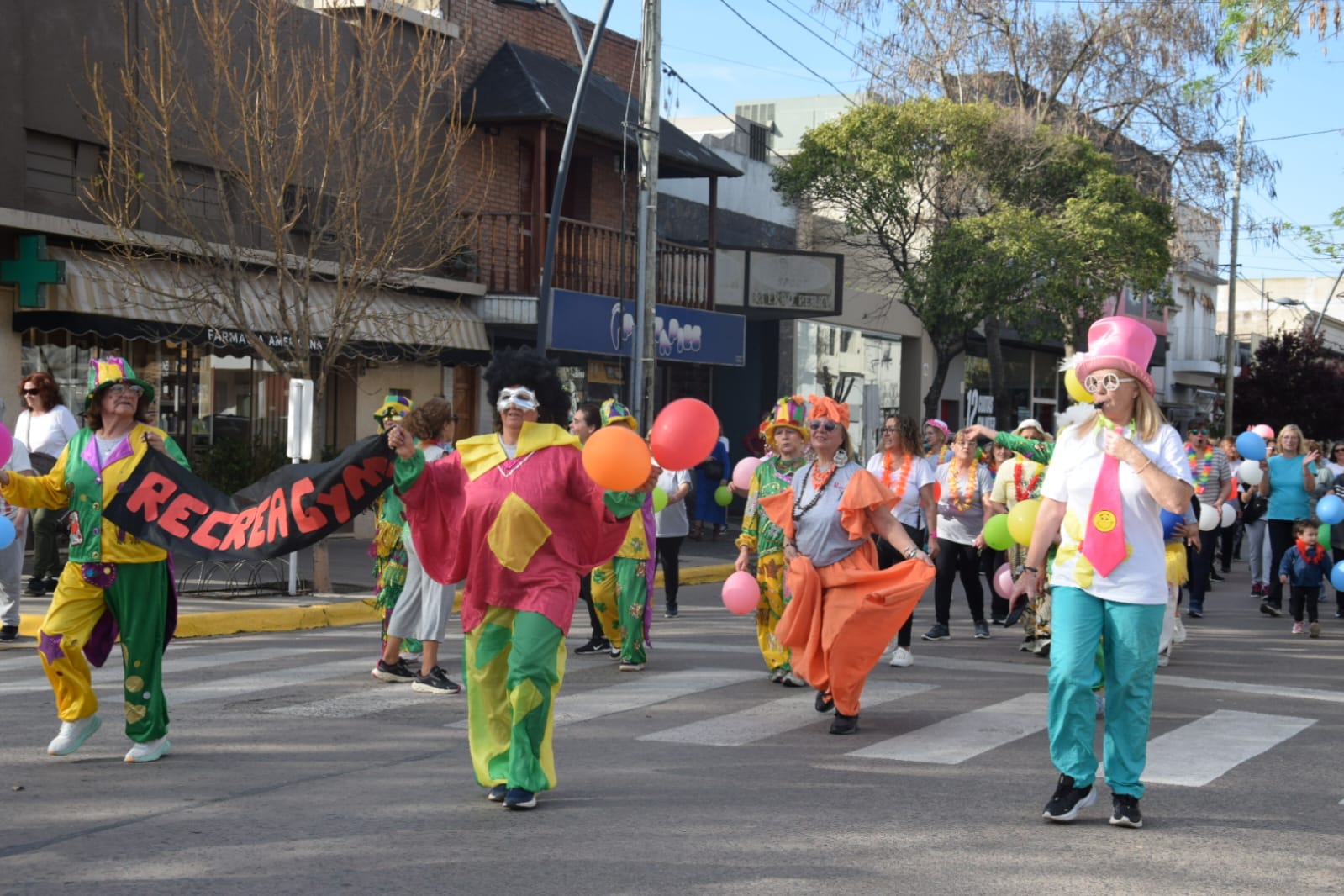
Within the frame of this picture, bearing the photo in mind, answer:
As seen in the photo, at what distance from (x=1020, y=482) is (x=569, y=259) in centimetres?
1262

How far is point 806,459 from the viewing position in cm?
973

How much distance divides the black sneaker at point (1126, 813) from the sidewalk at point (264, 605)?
565 cm

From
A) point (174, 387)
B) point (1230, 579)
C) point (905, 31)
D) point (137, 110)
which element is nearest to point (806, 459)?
point (137, 110)

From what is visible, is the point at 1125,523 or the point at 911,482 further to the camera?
the point at 911,482

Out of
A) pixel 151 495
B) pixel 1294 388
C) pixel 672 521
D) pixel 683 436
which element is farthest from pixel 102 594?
pixel 1294 388

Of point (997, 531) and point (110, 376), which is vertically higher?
point (110, 376)

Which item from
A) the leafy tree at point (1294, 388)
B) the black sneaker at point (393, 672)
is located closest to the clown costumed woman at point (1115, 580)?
the black sneaker at point (393, 672)

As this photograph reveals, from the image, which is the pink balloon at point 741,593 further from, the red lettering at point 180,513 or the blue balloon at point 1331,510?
the blue balloon at point 1331,510

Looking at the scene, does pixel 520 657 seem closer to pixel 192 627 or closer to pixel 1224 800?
pixel 1224 800

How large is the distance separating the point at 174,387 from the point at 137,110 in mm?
3823

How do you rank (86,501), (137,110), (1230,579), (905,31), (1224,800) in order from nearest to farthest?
1. (1224,800)
2. (86,501)
3. (137,110)
4. (1230,579)
5. (905,31)

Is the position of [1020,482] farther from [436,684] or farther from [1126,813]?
[1126,813]

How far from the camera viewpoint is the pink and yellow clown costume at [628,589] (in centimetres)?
1062

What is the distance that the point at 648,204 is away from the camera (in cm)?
1814
